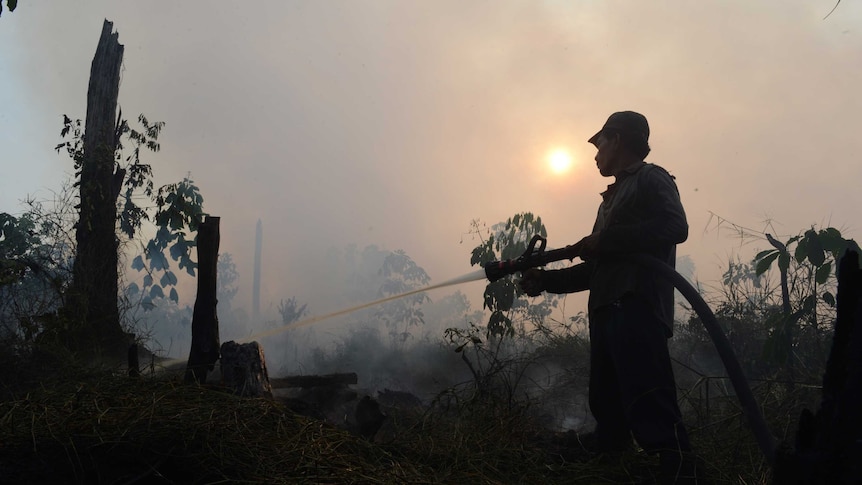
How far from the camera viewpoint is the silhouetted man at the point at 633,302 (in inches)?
115

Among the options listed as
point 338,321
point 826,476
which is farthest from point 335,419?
point 338,321

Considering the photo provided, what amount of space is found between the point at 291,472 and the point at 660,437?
1.83 meters

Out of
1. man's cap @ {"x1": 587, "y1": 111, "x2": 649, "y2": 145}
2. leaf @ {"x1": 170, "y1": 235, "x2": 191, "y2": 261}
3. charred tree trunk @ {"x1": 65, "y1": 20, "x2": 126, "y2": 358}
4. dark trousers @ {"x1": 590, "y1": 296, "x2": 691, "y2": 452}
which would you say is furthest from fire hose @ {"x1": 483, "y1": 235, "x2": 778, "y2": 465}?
leaf @ {"x1": 170, "y1": 235, "x2": 191, "y2": 261}

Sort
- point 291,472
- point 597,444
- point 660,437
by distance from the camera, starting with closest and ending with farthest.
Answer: point 291,472 < point 660,437 < point 597,444

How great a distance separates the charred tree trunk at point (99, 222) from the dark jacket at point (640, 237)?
5.48 metres

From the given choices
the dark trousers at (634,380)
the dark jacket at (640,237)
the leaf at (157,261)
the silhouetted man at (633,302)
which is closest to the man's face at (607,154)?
the silhouetted man at (633,302)

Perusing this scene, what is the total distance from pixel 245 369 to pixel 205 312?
104 centimetres

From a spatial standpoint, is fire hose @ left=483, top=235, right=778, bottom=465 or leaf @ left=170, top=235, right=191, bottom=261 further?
leaf @ left=170, top=235, right=191, bottom=261

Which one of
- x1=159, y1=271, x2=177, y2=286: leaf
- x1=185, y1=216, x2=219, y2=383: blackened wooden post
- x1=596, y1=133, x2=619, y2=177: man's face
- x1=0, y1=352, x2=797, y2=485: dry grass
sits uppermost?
x1=596, y1=133, x2=619, y2=177: man's face

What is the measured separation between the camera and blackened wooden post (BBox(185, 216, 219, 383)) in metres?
4.60

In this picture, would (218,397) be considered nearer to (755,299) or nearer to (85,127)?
A: (85,127)

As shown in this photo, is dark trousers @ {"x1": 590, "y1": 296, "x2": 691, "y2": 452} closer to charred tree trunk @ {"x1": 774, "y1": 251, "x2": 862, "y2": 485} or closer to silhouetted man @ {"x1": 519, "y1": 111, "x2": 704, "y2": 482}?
silhouetted man @ {"x1": 519, "y1": 111, "x2": 704, "y2": 482}

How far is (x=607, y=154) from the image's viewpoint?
3576 millimetres

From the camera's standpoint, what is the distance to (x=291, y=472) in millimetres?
2498
